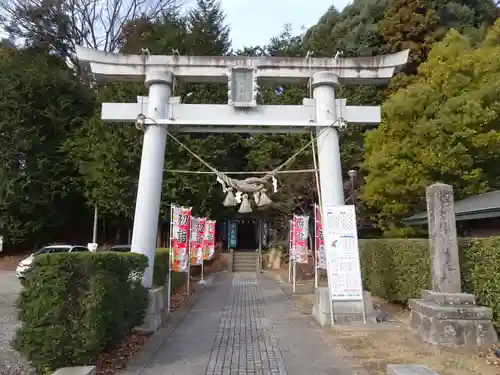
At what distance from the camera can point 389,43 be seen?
25.3 m

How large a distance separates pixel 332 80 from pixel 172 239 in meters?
5.87

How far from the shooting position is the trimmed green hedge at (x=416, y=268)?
23.8 ft

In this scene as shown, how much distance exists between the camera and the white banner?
912cm

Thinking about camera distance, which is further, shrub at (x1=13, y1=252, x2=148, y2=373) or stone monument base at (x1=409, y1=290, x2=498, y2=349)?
stone monument base at (x1=409, y1=290, x2=498, y2=349)

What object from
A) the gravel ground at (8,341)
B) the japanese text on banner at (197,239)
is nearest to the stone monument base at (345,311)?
the gravel ground at (8,341)

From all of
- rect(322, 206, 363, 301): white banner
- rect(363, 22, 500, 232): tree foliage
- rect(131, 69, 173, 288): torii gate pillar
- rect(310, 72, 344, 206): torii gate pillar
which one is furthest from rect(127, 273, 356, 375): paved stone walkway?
rect(363, 22, 500, 232): tree foliage

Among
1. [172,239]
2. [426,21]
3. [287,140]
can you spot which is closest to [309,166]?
[287,140]

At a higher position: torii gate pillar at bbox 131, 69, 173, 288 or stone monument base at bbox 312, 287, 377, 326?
torii gate pillar at bbox 131, 69, 173, 288

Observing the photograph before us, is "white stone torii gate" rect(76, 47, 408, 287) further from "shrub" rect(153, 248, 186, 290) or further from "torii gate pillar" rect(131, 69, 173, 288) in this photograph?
"shrub" rect(153, 248, 186, 290)

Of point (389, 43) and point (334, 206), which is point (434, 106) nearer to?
point (334, 206)

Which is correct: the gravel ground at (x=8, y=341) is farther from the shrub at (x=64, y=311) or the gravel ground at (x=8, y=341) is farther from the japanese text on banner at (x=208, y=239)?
the japanese text on banner at (x=208, y=239)

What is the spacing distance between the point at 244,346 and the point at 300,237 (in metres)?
10.9

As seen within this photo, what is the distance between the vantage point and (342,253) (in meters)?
9.25

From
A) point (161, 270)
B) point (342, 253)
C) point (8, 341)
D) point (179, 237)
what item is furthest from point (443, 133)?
point (8, 341)
